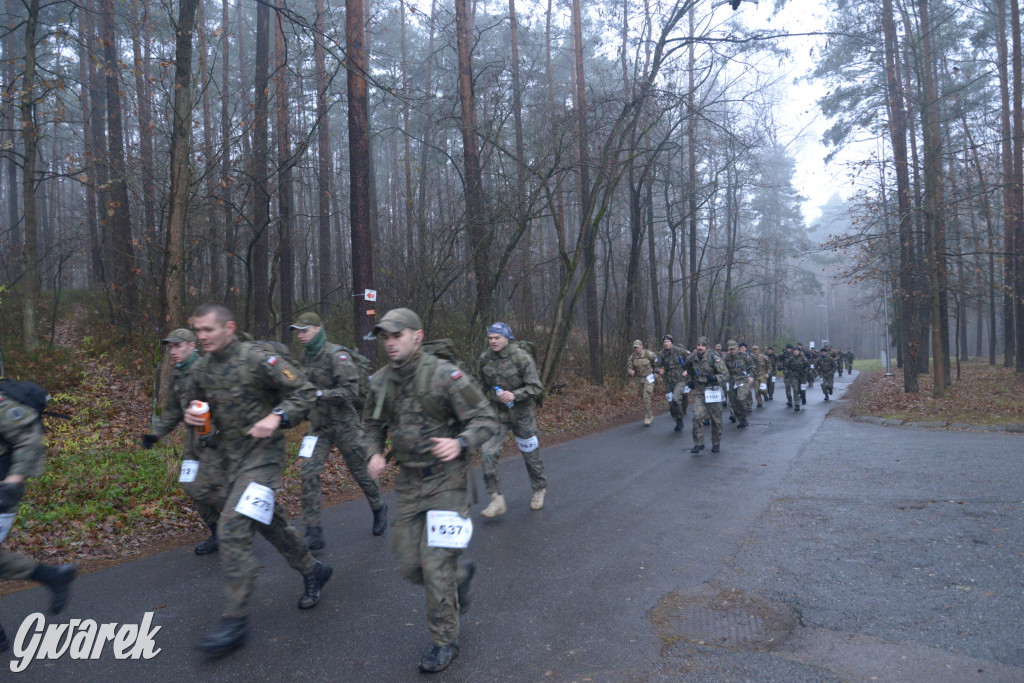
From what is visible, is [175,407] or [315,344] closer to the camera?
[175,407]

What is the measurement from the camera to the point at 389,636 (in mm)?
4352

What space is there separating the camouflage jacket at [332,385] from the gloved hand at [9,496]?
8.32 feet

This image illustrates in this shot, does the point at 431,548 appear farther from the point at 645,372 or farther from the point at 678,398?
the point at 645,372

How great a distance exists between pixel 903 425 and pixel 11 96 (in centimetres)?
1805

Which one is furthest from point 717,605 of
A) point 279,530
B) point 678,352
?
point 678,352

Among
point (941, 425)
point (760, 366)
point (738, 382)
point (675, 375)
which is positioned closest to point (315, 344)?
point (675, 375)

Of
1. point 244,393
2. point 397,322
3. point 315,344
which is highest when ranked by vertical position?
point 397,322

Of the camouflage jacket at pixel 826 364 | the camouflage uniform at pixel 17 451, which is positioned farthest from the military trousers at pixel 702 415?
the camouflage jacket at pixel 826 364

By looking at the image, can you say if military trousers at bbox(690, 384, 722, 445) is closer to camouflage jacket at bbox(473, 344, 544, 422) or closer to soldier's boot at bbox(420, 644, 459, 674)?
camouflage jacket at bbox(473, 344, 544, 422)

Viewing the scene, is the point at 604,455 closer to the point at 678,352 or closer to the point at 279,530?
the point at 678,352

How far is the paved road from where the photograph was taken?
394cm

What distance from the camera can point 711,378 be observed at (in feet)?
38.9

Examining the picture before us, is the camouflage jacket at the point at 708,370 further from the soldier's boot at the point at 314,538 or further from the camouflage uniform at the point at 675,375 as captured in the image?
the soldier's boot at the point at 314,538

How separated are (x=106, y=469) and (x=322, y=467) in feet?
13.9
